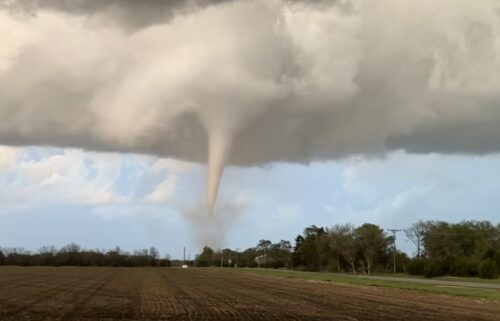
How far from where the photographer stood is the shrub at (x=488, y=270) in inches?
4336

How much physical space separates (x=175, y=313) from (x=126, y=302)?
9.50 metres

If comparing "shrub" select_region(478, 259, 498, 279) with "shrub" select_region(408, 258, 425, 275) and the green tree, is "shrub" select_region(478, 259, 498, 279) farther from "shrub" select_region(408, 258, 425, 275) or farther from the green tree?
the green tree

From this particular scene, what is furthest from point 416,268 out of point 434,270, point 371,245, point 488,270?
point 371,245

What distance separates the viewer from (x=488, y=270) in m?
111

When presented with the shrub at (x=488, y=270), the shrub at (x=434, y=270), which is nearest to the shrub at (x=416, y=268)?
the shrub at (x=434, y=270)

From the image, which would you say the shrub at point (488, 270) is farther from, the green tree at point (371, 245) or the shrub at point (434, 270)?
the green tree at point (371, 245)

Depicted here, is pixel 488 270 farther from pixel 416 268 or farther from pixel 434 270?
pixel 416 268

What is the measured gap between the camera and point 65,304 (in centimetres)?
3831

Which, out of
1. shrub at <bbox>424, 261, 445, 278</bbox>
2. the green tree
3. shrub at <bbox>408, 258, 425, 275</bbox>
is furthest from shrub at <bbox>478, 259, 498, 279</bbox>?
the green tree

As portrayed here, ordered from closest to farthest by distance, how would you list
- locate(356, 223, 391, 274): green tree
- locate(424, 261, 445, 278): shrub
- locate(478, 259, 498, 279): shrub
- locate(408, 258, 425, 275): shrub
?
locate(478, 259, 498, 279): shrub → locate(424, 261, 445, 278): shrub → locate(408, 258, 425, 275): shrub → locate(356, 223, 391, 274): green tree

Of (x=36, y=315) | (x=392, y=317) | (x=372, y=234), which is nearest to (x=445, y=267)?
(x=372, y=234)

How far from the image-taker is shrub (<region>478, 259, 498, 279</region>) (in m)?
110

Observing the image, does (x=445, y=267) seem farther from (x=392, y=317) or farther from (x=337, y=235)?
(x=392, y=317)

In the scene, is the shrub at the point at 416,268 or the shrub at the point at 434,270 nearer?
the shrub at the point at 434,270
